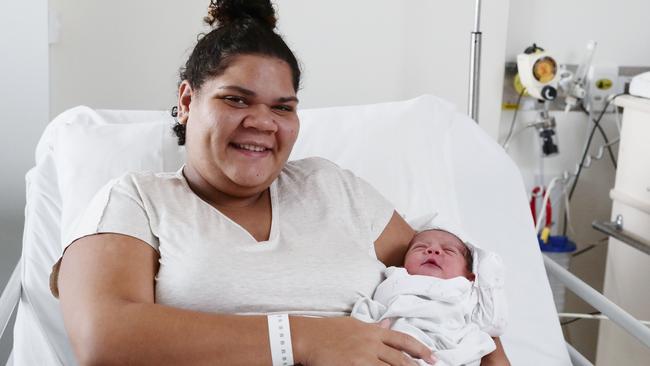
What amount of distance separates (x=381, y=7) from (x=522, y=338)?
4.24ft

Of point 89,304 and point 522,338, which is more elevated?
point 89,304

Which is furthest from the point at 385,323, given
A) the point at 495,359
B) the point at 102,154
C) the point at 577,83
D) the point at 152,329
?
the point at 577,83

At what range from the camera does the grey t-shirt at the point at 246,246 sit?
1.30 m

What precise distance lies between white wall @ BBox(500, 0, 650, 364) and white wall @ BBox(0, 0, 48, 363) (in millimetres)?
1448

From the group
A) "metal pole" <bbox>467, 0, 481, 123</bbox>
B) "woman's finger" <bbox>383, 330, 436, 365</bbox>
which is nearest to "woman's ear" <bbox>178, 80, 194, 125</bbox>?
"woman's finger" <bbox>383, 330, 436, 365</bbox>

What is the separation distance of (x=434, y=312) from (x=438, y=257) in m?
0.13

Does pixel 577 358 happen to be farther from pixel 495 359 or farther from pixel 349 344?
pixel 349 344

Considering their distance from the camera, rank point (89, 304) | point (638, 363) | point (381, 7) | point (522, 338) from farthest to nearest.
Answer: point (381, 7)
point (638, 363)
point (522, 338)
point (89, 304)

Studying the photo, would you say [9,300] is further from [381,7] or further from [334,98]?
[381,7]

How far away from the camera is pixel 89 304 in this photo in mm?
1203

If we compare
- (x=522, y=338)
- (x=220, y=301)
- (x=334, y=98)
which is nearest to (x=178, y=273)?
(x=220, y=301)

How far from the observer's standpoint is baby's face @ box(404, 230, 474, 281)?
1.45 metres

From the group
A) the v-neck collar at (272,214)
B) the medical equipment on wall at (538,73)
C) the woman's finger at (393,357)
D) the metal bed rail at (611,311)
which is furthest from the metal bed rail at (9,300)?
the medical equipment on wall at (538,73)

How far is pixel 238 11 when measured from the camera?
1560 mm
